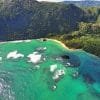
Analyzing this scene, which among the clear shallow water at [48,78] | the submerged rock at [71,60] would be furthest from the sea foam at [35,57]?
the submerged rock at [71,60]

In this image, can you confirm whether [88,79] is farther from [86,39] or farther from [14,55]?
[86,39]

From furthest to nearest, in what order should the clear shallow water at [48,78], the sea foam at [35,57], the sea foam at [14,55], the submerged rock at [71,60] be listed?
the sea foam at [14,55] → the sea foam at [35,57] → the submerged rock at [71,60] → the clear shallow water at [48,78]

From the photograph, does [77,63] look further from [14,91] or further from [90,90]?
[14,91]

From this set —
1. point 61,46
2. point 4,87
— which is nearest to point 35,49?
point 61,46

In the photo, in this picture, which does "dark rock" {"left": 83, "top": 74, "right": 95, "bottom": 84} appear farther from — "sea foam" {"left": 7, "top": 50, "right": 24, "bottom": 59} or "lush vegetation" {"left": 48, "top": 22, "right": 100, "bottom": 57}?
"sea foam" {"left": 7, "top": 50, "right": 24, "bottom": 59}

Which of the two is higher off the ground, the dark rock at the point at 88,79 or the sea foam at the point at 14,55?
the dark rock at the point at 88,79

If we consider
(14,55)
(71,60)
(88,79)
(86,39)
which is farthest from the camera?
(86,39)

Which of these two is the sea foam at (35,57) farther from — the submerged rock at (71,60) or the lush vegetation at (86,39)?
the lush vegetation at (86,39)

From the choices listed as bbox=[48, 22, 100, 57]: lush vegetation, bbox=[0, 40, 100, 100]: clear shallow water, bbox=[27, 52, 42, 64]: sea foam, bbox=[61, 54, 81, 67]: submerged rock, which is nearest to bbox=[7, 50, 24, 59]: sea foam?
bbox=[0, 40, 100, 100]: clear shallow water

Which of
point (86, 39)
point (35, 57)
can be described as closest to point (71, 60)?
point (35, 57)
